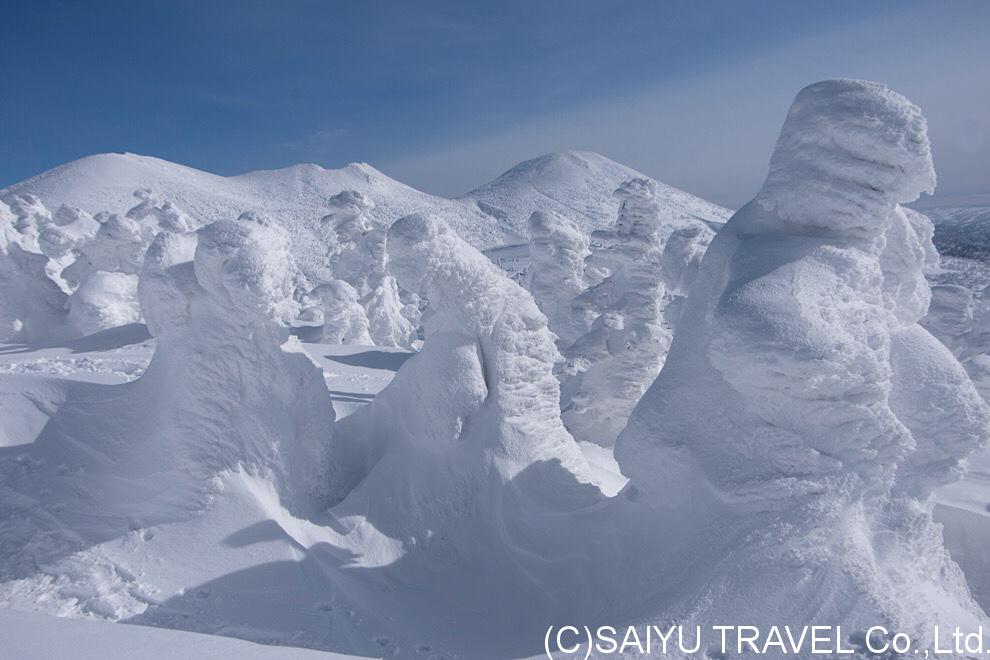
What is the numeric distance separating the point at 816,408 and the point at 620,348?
7.60m

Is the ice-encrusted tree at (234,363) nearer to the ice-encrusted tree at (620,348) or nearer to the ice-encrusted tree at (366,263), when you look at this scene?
the ice-encrusted tree at (620,348)

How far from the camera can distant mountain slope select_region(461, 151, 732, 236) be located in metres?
87.6

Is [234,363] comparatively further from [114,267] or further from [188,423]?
[114,267]

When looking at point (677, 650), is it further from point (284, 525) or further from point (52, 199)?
point (52, 199)

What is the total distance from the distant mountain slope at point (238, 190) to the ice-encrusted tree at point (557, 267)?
3135cm

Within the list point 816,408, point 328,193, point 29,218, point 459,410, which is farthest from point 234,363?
point 328,193

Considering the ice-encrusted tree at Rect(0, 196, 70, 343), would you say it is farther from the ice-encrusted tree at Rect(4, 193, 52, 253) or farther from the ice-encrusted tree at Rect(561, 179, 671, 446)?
the ice-encrusted tree at Rect(561, 179, 671, 446)

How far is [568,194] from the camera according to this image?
102m

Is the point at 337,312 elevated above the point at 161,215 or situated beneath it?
situated beneath

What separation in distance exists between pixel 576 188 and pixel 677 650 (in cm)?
10725

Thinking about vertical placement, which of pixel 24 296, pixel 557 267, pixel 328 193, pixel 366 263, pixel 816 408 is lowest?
pixel 816 408

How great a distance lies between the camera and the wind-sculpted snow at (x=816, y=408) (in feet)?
12.8

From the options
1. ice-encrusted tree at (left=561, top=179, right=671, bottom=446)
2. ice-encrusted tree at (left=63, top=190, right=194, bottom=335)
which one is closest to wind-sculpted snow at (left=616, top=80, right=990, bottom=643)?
ice-encrusted tree at (left=561, top=179, right=671, bottom=446)

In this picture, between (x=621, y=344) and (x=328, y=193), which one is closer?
(x=621, y=344)
